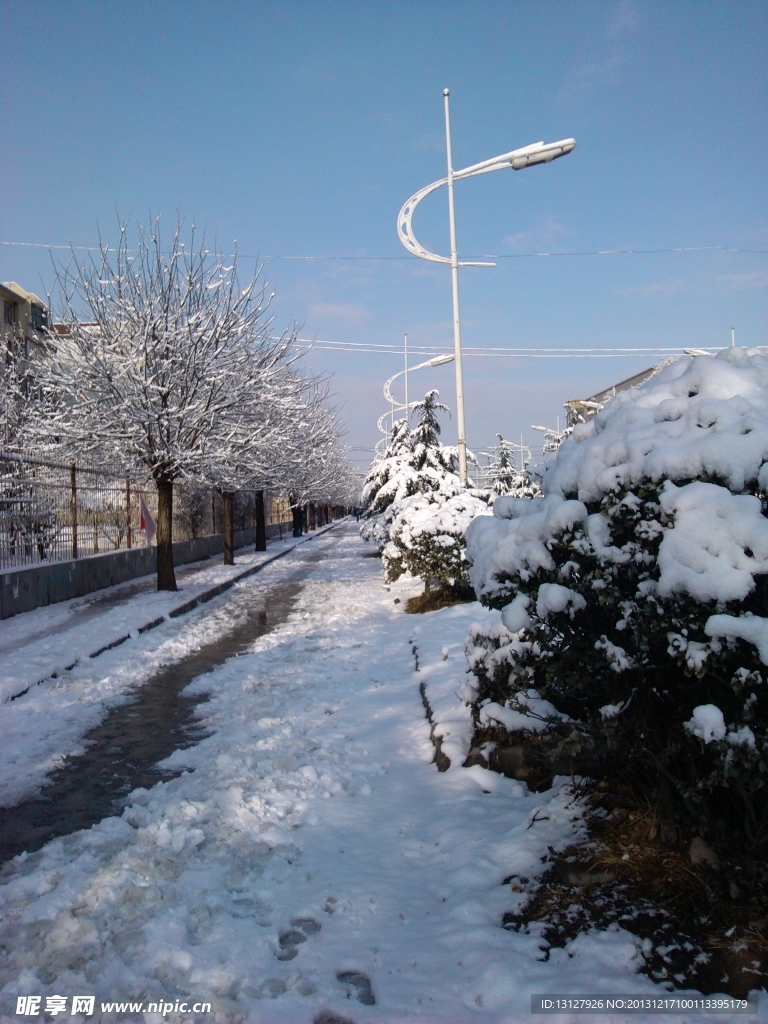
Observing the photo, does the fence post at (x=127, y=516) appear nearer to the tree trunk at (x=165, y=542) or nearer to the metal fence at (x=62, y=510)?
the metal fence at (x=62, y=510)

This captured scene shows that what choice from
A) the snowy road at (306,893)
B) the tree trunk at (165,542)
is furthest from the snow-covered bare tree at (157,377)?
the snowy road at (306,893)

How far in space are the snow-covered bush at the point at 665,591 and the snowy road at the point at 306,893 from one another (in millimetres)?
750

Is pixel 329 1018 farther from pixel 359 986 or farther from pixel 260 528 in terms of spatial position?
pixel 260 528

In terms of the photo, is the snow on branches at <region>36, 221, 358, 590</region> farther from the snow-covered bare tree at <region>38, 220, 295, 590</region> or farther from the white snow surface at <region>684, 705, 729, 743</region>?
the white snow surface at <region>684, 705, 729, 743</region>

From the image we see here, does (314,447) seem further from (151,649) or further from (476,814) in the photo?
(476,814)

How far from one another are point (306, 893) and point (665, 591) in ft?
7.40

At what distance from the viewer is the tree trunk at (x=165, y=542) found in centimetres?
1628

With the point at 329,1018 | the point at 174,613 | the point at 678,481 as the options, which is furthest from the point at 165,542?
the point at 678,481

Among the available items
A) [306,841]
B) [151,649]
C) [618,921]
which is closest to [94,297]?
[151,649]

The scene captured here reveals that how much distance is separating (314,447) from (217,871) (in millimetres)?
30301

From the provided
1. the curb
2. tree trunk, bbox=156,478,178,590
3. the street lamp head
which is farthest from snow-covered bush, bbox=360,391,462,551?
the street lamp head

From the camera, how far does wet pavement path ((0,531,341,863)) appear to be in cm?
459

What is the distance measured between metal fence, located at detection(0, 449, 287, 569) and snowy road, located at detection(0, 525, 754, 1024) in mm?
8426

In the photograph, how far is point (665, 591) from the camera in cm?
299
